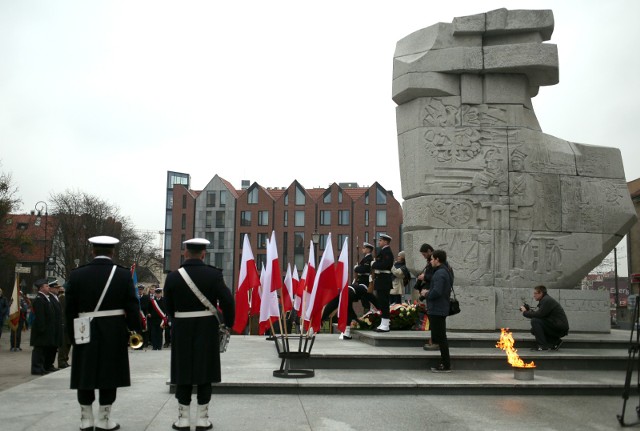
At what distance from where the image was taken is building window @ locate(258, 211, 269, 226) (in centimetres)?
7412

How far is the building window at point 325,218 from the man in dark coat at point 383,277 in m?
59.2

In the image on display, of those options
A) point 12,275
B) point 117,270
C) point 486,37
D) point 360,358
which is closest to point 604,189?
point 486,37

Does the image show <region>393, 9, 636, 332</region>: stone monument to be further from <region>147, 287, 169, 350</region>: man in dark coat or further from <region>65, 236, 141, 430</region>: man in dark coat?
<region>65, 236, 141, 430</region>: man in dark coat

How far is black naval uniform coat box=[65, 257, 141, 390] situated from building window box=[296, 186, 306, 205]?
66698 mm

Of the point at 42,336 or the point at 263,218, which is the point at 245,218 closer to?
the point at 263,218

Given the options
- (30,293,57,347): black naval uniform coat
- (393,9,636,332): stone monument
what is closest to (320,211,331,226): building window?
(393,9,636,332): stone monument

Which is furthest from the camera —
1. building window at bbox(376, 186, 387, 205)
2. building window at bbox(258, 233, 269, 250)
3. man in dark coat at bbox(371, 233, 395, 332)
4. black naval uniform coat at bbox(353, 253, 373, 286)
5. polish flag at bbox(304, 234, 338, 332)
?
building window at bbox(258, 233, 269, 250)

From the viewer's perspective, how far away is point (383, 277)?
12547 mm

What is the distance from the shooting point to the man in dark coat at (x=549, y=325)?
36.2 ft

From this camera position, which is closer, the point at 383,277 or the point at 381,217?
the point at 383,277

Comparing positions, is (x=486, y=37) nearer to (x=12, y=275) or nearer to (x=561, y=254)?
(x=561, y=254)

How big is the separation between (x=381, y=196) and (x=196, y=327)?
6508 cm

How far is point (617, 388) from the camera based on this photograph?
865cm

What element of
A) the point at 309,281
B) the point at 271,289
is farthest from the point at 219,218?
the point at 271,289
